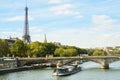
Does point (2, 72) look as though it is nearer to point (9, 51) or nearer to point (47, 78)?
point (47, 78)

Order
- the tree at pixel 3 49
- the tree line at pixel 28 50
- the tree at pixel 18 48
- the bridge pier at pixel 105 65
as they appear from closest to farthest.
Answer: the bridge pier at pixel 105 65, the tree at pixel 3 49, the tree line at pixel 28 50, the tree at pixel 18 48

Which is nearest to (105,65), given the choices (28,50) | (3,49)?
(3,49)

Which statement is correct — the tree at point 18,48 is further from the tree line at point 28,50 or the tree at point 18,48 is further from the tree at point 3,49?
the tree at point 3,49

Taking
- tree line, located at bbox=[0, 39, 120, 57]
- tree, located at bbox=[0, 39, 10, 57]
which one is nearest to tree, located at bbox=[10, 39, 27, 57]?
tree line, located at bbox=[0, 39, 120, 57]

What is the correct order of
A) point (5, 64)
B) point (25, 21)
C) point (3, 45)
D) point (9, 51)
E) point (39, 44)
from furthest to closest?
1. point (25, 21)
2. point (39, 44)
3. point (9, 51)
4. point (3, 45)
5. point (5, 64)

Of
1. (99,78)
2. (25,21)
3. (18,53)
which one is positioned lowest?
(99,78)

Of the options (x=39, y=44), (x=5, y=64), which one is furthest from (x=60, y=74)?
(x=39, y=44)

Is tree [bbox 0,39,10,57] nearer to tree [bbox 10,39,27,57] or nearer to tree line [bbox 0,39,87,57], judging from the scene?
tree line [bbox 0,39,87,57]

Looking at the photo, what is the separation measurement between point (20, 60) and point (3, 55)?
630 cm

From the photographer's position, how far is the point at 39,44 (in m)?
71.6

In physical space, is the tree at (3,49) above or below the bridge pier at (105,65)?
above

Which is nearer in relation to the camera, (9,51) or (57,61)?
(57,61)

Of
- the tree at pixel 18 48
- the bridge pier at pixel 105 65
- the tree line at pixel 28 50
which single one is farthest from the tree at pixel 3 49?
the bridge pier at pixel 105 65

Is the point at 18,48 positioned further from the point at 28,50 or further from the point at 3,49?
the point at 28,50
